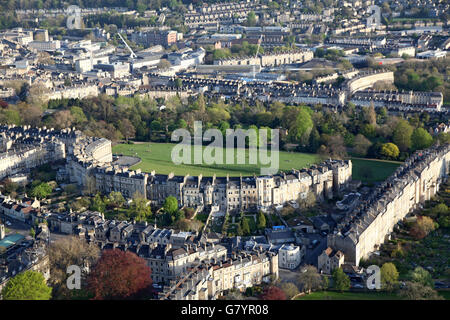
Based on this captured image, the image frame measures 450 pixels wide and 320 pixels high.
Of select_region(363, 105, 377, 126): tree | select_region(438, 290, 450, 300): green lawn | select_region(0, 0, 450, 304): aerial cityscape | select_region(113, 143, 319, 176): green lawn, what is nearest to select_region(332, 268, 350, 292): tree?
select_region(0, 0, 450, 304): aerial cityscape

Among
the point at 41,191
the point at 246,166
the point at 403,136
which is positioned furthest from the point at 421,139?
the point at 41,191

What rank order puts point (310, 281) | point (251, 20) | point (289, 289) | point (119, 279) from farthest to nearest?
point (251, 20) < point (310, 281) < point (289, 289) < point (119, 279)

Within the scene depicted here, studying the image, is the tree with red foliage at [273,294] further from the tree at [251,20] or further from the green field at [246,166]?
the tree at [251,20]

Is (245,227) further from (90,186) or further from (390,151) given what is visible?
(390,151)
